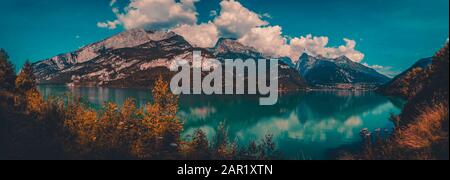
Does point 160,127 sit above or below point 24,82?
below

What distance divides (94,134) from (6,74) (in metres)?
33.1

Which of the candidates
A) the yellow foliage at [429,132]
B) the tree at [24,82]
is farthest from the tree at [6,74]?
the yellow foliage at [429,132]

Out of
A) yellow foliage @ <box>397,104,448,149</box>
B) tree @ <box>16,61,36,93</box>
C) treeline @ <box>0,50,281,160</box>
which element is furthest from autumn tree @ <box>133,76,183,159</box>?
tree @ <box>16,61,36,93</box>

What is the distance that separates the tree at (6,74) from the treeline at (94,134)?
14.2 m

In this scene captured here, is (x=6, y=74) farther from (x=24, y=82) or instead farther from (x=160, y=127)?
(x=160, y=127)

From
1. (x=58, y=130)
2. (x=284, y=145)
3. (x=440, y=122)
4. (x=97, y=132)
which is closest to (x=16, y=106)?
(x=58, y=130)

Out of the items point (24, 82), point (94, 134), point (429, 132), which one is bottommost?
point (94, 134)

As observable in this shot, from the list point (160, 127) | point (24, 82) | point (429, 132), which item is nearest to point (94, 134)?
point (160, 127)

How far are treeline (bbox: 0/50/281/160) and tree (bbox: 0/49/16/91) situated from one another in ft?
46.6

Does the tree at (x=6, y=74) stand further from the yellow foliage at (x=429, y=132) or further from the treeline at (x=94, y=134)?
the yellow foliage at (x=429, y=132)

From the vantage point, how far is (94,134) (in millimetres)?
38938

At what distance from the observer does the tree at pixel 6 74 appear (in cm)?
5814
